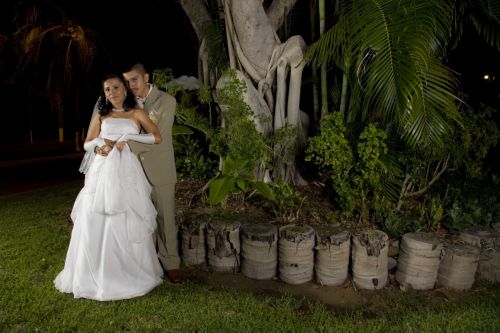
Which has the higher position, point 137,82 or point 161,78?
point 161,78

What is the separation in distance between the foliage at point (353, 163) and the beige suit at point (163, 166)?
1368mm

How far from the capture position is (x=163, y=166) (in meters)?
3.73

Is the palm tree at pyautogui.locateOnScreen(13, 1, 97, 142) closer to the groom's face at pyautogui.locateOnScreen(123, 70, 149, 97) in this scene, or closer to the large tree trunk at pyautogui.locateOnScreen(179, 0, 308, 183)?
the large tree trunk at pyautogui.locateOnScreen(179, 0, 308, 183)

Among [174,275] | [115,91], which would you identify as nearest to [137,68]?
[115,91]

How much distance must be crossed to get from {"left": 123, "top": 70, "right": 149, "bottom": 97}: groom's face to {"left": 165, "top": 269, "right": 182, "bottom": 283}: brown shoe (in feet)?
5.17

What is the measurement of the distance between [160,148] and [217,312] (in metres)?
1.44

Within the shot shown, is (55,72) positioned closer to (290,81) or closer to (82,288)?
(290,81)

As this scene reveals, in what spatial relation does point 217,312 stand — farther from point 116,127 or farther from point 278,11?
point 278,11

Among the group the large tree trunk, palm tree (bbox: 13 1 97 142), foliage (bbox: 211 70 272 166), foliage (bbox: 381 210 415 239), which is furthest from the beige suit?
palm tree (bbox: 13 1 97 142)

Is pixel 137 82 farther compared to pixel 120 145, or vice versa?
pixel 137 82

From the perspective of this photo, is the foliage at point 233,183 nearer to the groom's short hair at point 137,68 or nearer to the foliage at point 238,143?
the foliage at point 238,143

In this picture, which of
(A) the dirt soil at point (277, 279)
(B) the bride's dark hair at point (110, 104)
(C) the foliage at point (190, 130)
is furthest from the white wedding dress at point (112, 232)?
(C) the foliage at point (190, 130)

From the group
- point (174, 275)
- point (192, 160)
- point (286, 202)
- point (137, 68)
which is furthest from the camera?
point (192, 160)

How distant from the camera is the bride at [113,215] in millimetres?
3457
